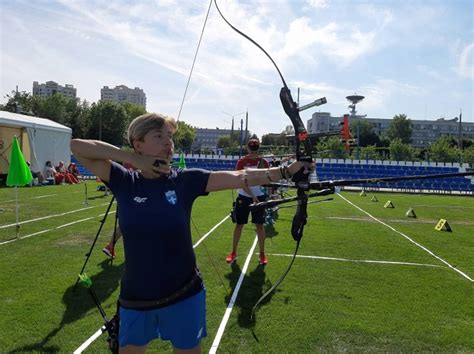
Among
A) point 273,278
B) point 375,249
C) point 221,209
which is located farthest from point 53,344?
point 221,209

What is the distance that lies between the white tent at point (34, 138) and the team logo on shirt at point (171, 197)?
1962 cm

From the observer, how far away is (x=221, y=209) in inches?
498

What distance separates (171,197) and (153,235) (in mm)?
212

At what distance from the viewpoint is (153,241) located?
2.01m

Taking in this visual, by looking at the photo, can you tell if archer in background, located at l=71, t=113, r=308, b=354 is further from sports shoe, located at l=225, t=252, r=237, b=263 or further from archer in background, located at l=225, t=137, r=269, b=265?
sports shoe, located at l=225, t=252, r=237, b=263

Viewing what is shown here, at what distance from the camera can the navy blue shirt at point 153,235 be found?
79.2 inches

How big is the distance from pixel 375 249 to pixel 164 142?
246 inches

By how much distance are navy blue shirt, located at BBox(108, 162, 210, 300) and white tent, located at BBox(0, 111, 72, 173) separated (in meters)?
19.5

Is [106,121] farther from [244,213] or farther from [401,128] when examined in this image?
[401,128]

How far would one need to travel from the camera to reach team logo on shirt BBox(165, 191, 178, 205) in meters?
2.07

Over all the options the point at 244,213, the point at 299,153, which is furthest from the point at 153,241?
the point at 244,213

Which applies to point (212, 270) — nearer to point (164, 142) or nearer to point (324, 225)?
point (164, 142)

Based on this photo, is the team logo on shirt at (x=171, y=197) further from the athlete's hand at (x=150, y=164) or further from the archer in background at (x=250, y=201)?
the archer in background at (x=250, y=201)

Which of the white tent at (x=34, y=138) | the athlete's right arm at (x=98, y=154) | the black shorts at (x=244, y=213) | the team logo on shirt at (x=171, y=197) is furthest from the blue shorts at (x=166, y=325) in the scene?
the white tent at (x=34, y=138)
